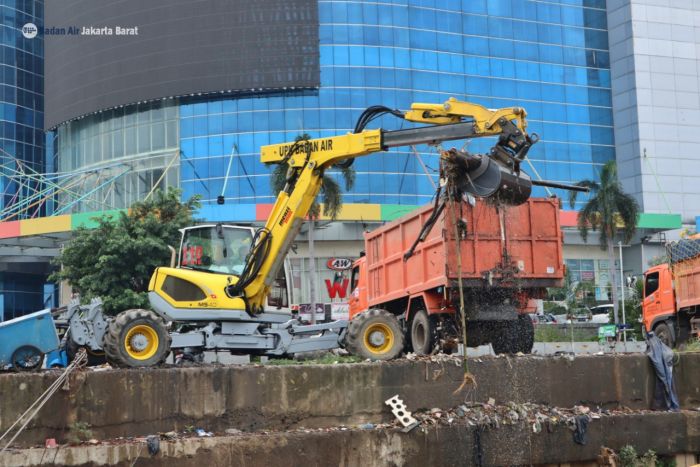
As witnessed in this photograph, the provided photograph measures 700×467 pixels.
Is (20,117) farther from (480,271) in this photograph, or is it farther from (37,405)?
(37,405)

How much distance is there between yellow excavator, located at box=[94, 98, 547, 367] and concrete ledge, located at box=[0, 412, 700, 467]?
9.00 ft

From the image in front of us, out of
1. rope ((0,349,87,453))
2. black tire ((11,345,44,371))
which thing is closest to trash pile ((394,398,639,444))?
rope ((0,349,87,453))

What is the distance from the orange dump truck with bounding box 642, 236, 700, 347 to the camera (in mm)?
19859

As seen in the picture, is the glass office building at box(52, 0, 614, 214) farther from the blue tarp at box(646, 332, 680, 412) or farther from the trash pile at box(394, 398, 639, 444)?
the trash pile at box(394, 398, 639, 444)

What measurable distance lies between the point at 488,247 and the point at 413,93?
48487mm

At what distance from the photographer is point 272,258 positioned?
548 inches

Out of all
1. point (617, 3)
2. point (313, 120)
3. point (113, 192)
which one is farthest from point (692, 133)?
point (113, 192)

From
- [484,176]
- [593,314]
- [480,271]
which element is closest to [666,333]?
[480,271]

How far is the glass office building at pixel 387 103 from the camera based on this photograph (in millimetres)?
60938

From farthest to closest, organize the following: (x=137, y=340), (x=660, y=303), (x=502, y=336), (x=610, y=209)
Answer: (x=610, y=209)
(x=660, y=303)
(x=502, y=336)
(x=137, y=340)

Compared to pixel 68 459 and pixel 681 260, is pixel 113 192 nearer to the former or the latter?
pixel 681 260

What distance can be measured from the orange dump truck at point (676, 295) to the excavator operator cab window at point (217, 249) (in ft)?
34.9

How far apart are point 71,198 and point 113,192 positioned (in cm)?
394

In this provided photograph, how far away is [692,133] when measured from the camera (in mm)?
69812
